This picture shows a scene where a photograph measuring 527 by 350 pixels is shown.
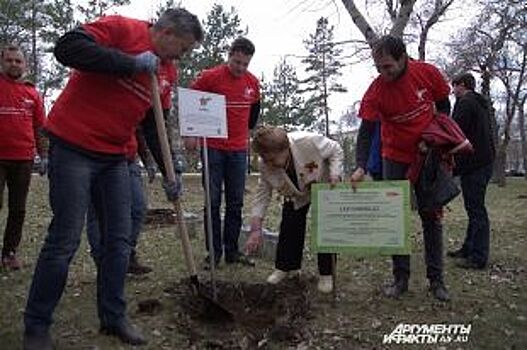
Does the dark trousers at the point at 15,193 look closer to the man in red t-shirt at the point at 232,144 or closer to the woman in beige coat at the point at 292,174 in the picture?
the man in red t-shirt at the point at 232,144

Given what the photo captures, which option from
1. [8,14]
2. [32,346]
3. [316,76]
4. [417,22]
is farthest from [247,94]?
[316,76]

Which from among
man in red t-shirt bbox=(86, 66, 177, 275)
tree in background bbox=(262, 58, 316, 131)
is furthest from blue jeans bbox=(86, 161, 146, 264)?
tree in background bbox=(262, 58, 316, 131)

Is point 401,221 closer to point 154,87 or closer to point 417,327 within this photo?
point 417,327

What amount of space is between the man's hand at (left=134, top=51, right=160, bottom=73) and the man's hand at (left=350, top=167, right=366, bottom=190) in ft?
6.04

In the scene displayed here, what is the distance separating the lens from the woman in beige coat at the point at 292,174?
4.99 metres

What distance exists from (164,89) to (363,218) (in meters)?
1.75

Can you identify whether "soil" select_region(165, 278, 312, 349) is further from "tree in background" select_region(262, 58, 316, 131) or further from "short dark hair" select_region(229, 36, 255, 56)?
"tree in background" select_region(262, 58, 316, 131)

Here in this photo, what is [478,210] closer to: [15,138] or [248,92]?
[248,92]

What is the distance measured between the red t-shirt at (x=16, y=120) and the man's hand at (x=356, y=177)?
3.16 meters

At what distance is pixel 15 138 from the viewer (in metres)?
5.99

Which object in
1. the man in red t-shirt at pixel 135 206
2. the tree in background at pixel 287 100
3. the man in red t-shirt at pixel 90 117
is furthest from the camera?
the tree in background at pixel 287 100

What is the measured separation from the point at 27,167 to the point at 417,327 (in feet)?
12.8

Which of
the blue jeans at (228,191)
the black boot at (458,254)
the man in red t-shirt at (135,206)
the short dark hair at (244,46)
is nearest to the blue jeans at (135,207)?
the man in red t-shirt at (135,206)

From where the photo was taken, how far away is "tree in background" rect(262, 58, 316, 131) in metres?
45.4
